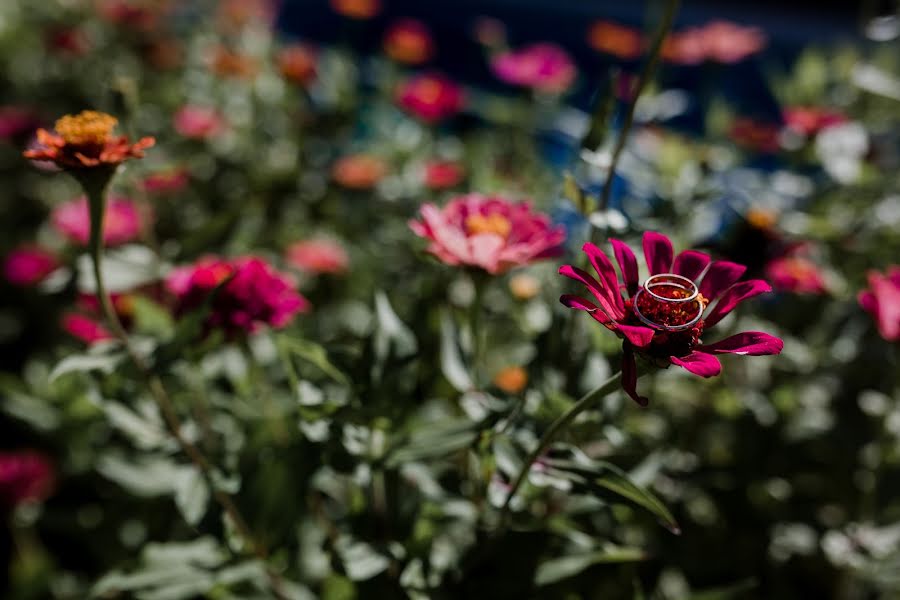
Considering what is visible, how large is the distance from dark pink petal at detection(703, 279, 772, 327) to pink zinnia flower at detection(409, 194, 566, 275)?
13 cm

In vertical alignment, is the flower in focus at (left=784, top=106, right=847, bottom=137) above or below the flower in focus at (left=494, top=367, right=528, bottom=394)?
above

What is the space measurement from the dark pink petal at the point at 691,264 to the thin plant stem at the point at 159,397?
13.3 inches

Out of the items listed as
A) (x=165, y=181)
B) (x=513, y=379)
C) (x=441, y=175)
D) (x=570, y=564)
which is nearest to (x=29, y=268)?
(x=165, y=181)

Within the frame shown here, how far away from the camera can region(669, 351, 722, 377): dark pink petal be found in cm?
32

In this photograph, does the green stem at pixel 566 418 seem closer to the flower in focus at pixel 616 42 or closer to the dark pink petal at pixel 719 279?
the dark pink petal at pixel 719 279

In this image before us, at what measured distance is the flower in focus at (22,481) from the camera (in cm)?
83

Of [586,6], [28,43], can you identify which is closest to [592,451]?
[28,43]

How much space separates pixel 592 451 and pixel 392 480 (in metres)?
0.27

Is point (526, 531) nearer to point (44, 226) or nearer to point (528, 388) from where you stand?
point (528, 388)

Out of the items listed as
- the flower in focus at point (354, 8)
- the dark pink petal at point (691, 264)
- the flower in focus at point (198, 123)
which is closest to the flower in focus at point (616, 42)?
the flower in focus at point (354, 8)

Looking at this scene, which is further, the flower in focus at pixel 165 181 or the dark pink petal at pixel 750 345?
the flower in focus at pixel 165 181

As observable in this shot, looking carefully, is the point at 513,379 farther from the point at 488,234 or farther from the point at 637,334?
the point at 637,334

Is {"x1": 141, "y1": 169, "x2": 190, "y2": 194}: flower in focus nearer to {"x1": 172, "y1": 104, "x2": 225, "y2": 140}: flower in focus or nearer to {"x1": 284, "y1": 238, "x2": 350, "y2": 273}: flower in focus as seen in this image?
{"x1": 172, "y1": 104, "x2": 225, "y2": 140}: flower in focus

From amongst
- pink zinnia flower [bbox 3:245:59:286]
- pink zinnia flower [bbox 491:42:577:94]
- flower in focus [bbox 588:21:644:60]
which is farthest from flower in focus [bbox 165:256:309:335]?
flower in focus [bbox 588:21:644:60]
